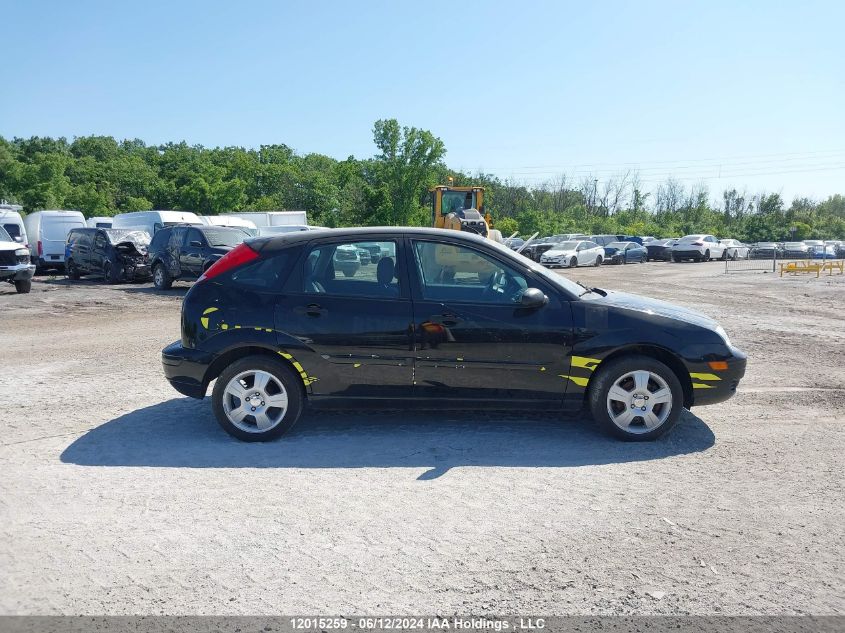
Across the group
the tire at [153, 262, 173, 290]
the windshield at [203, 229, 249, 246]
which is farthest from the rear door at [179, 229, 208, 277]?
the tire at [153, 262, 173, 290]

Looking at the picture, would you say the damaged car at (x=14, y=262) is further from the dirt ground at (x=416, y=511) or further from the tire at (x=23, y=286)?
the dirt ground at (x=416, y=511)

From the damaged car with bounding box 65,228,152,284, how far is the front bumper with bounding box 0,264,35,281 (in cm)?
335

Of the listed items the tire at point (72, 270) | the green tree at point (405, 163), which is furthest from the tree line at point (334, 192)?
the tire at point (72, 270)

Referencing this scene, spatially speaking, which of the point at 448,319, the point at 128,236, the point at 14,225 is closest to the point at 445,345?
the point at 448,319

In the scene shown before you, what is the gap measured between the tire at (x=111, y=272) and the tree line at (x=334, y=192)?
133ft

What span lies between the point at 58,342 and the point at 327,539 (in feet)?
28.0

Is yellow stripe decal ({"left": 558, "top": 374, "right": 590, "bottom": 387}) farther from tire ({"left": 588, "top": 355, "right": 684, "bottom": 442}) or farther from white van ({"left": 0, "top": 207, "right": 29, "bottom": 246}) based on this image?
white van ({"left": 0, "top": 207, "right": 29, "bottom": 246})

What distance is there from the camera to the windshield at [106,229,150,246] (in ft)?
71.4

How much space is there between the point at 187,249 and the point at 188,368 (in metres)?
14.0

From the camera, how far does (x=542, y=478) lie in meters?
4.82

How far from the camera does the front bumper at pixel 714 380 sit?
5.60 metres

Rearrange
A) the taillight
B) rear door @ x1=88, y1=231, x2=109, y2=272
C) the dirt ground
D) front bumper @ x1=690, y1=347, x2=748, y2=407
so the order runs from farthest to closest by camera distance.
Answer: rear door @ x1=88, y1=231, x2=109, y2=272, the taillight, front bumper @ x1=690, y1=347, x2=748, y2=407, the dirt ground

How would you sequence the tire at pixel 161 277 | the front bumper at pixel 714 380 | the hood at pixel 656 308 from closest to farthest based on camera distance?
the front bumper at pixel 714 380, the hood at pixel 656 308, the tire at pixel 161 277

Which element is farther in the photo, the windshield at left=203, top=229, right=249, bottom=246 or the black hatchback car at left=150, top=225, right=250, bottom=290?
the windshield at left=203, top=229, right=249, bottom=246
